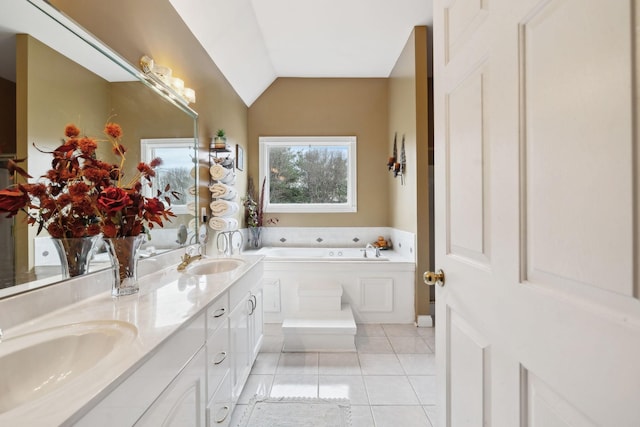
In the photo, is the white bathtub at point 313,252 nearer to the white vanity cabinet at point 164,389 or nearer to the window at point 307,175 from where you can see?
the window at point 307,175

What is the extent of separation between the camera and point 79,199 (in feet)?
3.23

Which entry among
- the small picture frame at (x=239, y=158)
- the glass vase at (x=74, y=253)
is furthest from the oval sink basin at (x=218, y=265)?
the small picture frame at (x=239, y=158)

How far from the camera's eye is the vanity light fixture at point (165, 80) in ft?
5.37

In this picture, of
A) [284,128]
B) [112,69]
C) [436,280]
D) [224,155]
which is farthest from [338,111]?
[436,280]

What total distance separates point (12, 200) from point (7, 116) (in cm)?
27

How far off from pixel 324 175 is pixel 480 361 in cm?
338

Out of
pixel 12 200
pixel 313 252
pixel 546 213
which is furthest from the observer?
pixel 313 252

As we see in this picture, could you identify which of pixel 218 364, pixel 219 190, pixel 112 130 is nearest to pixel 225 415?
pixel 218 364

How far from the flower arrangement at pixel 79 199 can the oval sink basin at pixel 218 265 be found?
31.6 inches

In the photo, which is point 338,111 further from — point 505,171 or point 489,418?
point 489,418

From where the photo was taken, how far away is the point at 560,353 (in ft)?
1.73

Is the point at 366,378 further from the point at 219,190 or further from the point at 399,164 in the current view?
the point at 399,164

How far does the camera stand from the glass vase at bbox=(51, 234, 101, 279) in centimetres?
105

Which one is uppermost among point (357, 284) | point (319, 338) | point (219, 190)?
point (219, 190)
